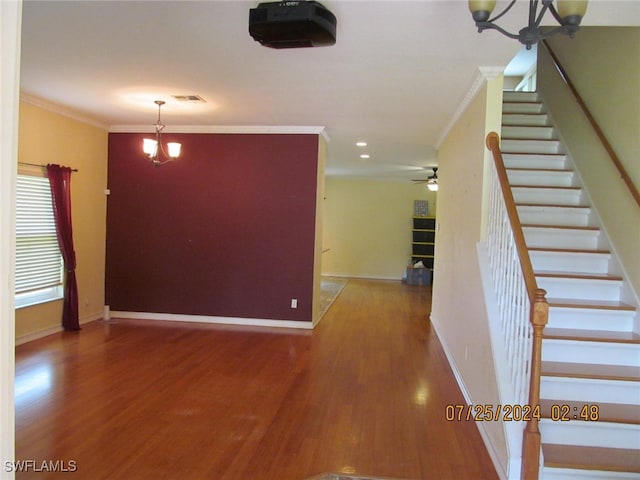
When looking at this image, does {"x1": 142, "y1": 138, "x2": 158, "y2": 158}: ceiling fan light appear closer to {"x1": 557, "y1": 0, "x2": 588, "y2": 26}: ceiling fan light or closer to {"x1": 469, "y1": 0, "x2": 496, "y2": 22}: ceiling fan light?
{"x1": 469, "y1": 0, "x2": 496, "y2": 22}: ceiling fan light

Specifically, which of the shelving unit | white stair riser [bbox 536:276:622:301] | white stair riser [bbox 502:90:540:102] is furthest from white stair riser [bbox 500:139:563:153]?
the shelving unit

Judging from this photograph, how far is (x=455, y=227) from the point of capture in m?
4.52

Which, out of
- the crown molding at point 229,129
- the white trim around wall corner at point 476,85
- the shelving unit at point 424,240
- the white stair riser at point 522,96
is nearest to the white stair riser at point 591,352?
the white trim around wall corner at point 476,85

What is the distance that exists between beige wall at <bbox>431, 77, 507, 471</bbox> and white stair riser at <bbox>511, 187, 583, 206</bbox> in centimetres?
53

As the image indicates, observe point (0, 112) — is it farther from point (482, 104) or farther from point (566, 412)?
point (482, 104)

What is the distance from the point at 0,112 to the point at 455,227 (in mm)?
4177

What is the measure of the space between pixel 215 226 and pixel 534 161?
3985 millimetres

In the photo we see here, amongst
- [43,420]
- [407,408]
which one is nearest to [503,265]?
[407,408]

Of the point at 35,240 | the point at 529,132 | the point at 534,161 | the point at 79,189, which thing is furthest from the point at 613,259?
the point at 79,189

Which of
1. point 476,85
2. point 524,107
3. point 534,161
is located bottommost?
point 534,161

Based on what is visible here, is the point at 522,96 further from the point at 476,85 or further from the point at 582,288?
the point at 582,288

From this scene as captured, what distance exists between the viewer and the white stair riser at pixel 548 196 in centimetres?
394

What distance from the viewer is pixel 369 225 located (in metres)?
11.1

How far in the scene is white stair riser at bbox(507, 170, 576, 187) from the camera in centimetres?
413
